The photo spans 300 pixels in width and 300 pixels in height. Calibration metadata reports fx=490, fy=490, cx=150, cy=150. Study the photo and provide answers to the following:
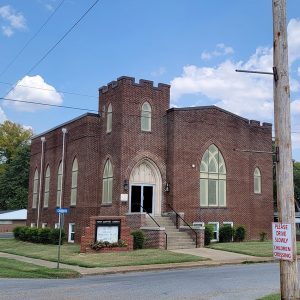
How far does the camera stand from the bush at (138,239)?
24391 millimetres

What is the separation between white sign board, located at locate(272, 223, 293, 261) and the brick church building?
1823 cm

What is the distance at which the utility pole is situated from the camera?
8.21 meters

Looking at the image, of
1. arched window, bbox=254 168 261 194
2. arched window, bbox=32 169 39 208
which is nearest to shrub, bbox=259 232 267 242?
arched window, bbox=254 168 261 194

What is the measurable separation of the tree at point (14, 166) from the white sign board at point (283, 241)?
206 feet

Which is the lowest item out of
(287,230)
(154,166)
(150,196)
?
(287,230)

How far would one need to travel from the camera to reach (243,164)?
3195 cm

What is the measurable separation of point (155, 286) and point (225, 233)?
16260mm

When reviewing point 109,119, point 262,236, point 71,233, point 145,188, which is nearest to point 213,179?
point 145,188

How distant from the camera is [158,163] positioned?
29.0 metres

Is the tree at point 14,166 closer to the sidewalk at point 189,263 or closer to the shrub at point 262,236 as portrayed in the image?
the shrub at point 262,236

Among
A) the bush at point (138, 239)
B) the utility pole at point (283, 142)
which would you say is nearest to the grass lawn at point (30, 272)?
the bush at point (138, 239)

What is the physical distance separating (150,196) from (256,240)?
806 centimetres

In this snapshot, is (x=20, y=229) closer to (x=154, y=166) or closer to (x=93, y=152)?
(x=93, y=152)

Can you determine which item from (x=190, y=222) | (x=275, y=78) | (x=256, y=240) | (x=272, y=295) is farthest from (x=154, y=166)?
(x=275, y=78)
